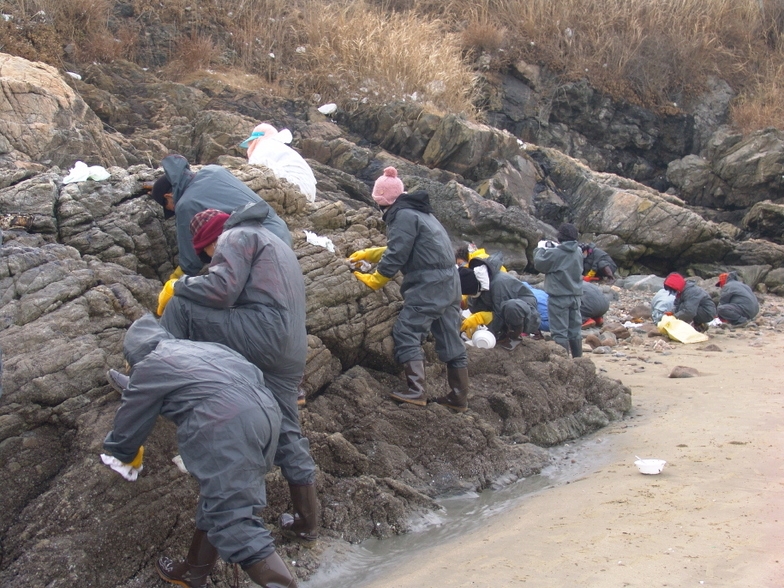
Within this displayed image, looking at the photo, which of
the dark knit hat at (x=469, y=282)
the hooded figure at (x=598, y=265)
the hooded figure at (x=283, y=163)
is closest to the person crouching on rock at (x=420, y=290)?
the dark knit hat at (x=469, y=282)

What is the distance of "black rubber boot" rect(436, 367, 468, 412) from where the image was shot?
236 inches

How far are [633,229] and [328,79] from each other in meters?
7.06

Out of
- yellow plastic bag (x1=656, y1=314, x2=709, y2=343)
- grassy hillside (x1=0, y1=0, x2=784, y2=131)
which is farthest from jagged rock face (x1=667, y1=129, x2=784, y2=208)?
yellow plastic bag (x1=656, y1=314, x2=709, y2=343)

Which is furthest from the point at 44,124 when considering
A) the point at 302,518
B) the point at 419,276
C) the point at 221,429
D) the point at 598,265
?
the point at 598,265

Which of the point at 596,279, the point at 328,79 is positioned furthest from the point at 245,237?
the point at 328,79

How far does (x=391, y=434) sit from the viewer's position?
5.57 meters

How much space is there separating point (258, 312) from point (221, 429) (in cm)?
84

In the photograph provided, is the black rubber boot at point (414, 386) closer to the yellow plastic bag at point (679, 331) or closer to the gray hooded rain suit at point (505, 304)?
the gray hooded rain suit at point (505, 304)

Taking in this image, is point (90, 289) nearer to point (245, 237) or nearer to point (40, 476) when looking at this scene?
point (40, 476)

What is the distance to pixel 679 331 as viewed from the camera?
33.9 ft

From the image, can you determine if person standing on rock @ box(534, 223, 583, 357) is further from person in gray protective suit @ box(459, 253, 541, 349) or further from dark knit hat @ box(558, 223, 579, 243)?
person in gray protective suit @ box(459, 253, 541, 349)

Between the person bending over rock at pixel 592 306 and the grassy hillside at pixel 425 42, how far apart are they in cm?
651

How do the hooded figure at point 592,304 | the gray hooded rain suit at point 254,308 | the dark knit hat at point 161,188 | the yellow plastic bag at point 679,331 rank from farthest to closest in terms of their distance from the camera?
the hooded figure at point 592,304
the yellow plastic bag at point 679,331
the dark knit hat at point 161,188
the gray hooded rain suit at point 254,308

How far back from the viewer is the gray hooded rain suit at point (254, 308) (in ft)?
12.9
